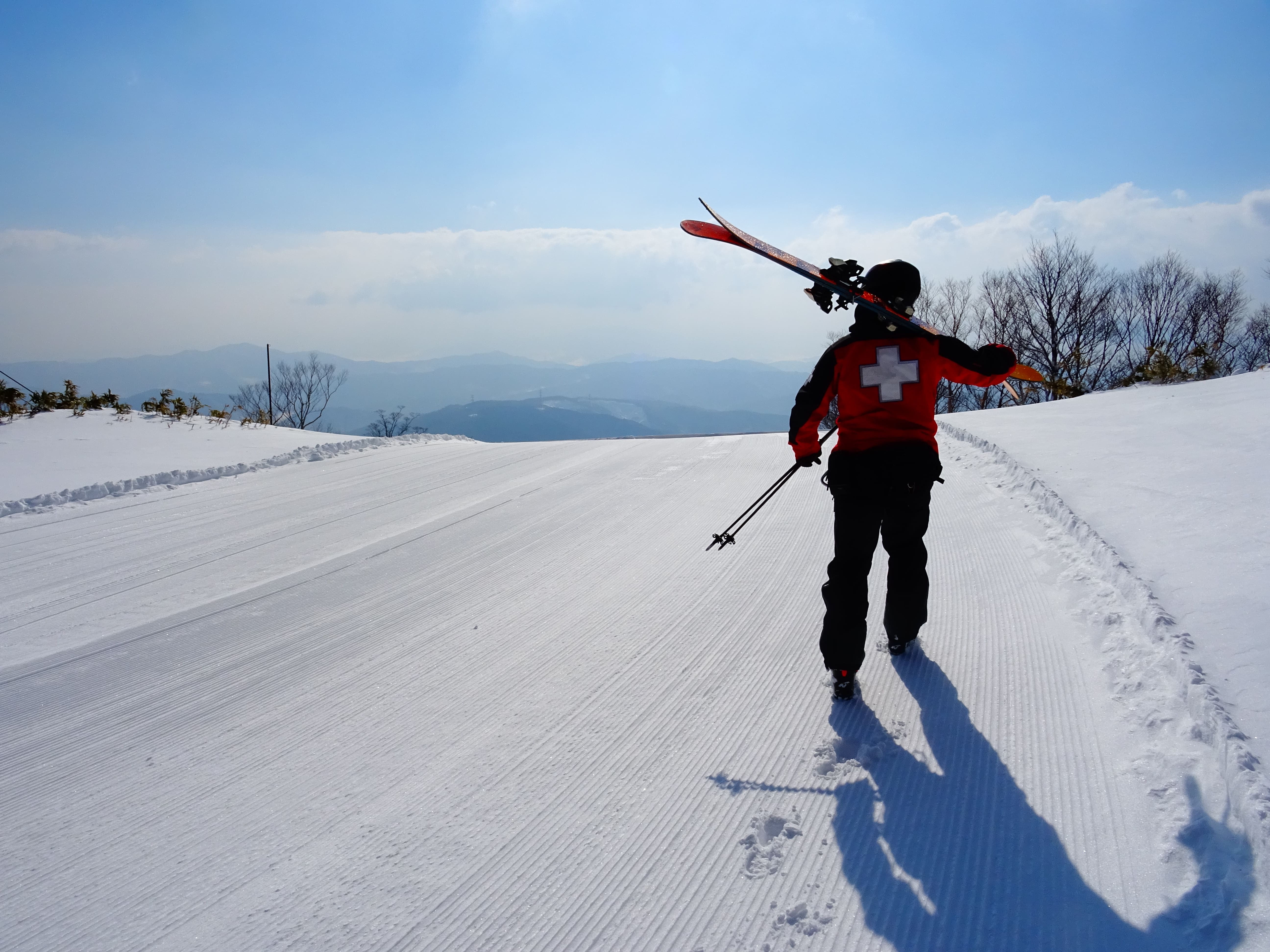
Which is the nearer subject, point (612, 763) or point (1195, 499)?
point (612, 763)

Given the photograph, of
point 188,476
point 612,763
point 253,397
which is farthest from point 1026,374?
point 253,397

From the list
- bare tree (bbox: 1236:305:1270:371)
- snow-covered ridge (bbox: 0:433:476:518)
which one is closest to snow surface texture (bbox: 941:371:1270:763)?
snow-covered ridge (bbox: 0:433:476:518)

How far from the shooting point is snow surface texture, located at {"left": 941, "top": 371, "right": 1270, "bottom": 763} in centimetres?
260

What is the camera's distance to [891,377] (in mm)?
2875

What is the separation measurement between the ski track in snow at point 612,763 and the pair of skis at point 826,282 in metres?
1.05

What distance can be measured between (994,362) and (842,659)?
1.40 metres

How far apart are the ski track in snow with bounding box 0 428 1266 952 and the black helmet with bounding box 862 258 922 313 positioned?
5.27ft

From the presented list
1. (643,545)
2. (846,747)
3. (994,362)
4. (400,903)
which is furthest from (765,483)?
(400,903)

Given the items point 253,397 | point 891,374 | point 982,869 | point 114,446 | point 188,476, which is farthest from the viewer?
point 253,397

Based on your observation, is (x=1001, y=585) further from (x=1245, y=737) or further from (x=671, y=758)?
(x=671, y=758)

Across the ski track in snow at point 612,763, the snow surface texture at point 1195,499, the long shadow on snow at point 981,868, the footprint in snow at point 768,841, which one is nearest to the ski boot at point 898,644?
the ski track in snow at point 612,763

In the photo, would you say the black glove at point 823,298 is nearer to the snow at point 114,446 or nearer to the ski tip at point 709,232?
the ski tip at point 709,232

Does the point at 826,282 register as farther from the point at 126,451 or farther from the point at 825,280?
the point at 126,451

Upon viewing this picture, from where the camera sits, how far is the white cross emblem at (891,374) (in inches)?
113
